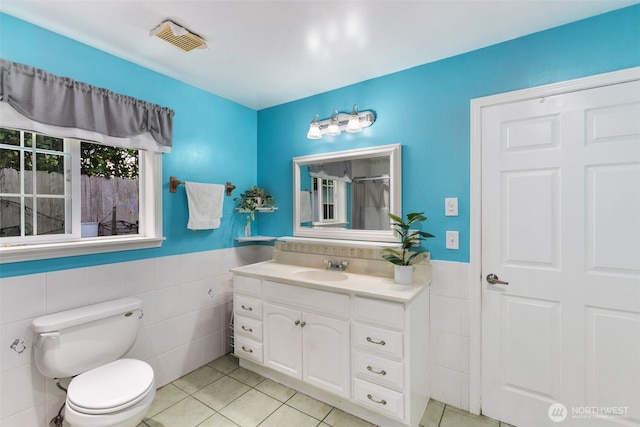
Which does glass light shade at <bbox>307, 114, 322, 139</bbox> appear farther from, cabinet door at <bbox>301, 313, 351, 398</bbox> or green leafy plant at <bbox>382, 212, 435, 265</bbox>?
cabinet door at <bbox>301, 313, 351, 398</bbox>

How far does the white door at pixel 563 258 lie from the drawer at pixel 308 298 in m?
0.92

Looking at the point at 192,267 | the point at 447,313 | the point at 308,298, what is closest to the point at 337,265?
the point at 308,298

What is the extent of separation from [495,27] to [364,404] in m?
2.31

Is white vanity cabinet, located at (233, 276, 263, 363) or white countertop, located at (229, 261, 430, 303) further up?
white countertop, located at (229, 261, 430, 303)

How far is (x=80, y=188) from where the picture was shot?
1787mm

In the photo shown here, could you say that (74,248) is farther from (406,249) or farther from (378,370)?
(406,249)

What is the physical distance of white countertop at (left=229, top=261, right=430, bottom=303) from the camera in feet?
5.40

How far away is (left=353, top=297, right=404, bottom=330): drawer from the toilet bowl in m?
1.19

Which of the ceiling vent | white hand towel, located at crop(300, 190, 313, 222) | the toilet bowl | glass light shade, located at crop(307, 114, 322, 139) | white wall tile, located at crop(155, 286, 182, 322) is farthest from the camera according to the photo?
white hand towel, located at crop(300, 190, 313, 222)

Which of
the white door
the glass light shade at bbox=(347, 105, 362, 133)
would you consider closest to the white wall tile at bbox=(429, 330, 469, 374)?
the white door

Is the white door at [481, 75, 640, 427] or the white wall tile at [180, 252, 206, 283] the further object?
the white wall tile at [180, 252, 206, 283]

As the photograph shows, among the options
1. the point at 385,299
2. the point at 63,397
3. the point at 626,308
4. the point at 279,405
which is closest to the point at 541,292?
the point at 626,308

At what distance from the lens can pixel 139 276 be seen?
197 cm

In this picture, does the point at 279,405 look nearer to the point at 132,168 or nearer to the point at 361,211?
the point at 361,211
